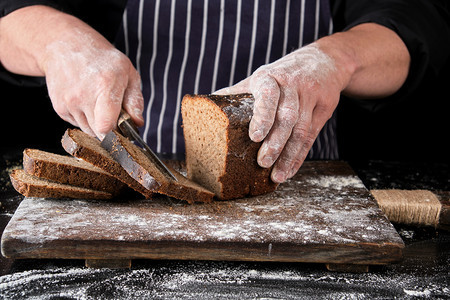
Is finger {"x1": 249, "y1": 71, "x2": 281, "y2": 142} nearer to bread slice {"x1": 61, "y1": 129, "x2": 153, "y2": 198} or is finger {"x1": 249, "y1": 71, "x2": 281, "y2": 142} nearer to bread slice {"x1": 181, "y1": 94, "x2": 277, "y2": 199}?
bread slice {"x1": 181, "y1": 94, "x2": 277, "y2": 199}

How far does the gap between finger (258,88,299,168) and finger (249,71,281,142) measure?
0.03 meters

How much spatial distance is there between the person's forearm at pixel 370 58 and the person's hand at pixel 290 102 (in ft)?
0.44

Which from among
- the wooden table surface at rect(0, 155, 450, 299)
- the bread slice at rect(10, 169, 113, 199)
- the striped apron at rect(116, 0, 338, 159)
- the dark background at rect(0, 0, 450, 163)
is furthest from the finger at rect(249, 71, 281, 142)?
the dark background at rect(0, 0, 450, 163)

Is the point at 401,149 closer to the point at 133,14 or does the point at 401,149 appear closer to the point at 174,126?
the point at 174,126

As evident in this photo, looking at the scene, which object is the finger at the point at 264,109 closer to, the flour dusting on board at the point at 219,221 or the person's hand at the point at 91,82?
the flour dusting on board at the point at 219,221

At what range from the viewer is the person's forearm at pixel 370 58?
2497mm

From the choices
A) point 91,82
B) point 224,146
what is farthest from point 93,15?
point 224,146

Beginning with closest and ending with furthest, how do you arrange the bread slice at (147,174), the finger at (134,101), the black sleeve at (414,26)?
the bread slice at (147,174) → the finger at (134,101) → the black sleeve at (414,26)

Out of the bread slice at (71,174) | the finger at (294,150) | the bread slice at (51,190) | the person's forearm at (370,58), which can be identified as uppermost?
the person's forearm at (370,58)

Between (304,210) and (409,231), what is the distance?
1.50 ft

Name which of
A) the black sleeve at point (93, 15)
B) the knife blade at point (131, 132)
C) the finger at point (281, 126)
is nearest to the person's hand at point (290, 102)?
the finger at point (281, 126)

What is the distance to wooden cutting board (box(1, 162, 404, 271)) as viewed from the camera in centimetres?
175

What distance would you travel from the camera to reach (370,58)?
265 centimetres

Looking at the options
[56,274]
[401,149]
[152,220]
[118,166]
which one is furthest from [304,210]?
[401,149]
